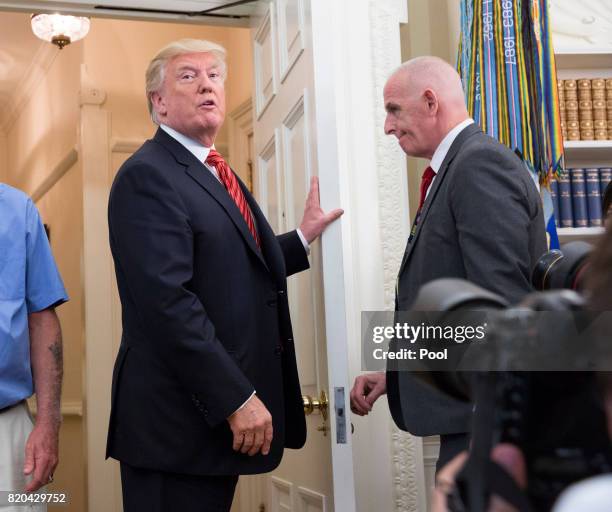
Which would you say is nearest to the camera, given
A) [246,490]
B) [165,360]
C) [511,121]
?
[165,360]

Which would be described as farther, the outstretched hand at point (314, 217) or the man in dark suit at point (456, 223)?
the outstretched hand at point (314, 217)

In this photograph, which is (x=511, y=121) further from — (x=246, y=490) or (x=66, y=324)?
(x=66, y=324)

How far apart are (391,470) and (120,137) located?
2592 millimetres

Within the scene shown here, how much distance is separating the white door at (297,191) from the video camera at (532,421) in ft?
4.90

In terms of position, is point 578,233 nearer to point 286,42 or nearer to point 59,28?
point 286,42

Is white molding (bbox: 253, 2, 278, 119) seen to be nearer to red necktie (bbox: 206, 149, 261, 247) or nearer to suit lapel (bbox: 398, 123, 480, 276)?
red necktie (bbox: 206, 149, 261, 247)

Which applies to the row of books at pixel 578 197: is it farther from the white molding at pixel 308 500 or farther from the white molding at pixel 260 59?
the white molding at pixel 308 500

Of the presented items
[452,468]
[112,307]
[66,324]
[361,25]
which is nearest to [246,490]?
[112,307]

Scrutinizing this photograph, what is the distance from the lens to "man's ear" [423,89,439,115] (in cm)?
207

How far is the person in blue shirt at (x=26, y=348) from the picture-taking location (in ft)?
6.65

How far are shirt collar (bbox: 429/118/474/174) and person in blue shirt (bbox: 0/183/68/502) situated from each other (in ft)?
3.06

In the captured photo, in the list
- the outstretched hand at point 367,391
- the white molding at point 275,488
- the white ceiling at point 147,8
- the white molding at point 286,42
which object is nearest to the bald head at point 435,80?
the white molding at point 286,42

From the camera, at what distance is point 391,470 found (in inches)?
104
